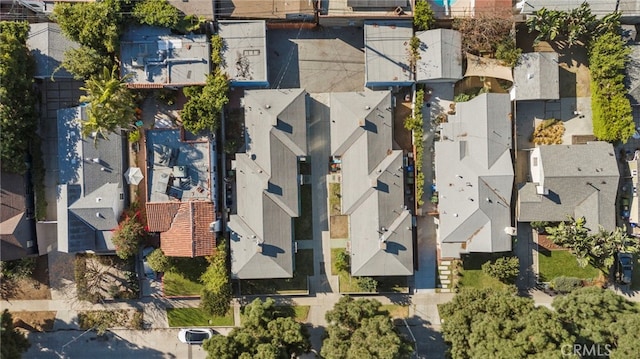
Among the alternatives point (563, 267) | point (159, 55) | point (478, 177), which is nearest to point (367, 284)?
point (478, 177)

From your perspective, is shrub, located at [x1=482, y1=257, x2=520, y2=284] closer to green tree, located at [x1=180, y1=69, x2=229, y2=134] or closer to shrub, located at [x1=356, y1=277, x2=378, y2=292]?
shrub, located at [x1=356, y1=277, x2=378, y2=292]

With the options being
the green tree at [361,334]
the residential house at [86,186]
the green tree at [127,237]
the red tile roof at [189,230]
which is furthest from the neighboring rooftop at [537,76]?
the residential house at [86,186]

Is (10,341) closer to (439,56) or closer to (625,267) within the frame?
(439,56)

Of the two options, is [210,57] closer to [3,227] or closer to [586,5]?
[3,227]

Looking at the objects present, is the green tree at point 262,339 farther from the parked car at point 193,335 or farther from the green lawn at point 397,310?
the green lawn at point 397,310

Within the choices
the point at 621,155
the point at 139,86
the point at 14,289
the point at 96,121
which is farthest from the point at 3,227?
the point at 621,155

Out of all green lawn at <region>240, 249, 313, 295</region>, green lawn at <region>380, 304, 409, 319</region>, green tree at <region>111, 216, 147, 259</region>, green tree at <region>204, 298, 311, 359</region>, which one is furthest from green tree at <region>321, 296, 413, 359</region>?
green tree at <region>111, 216, 147, 259</region>
